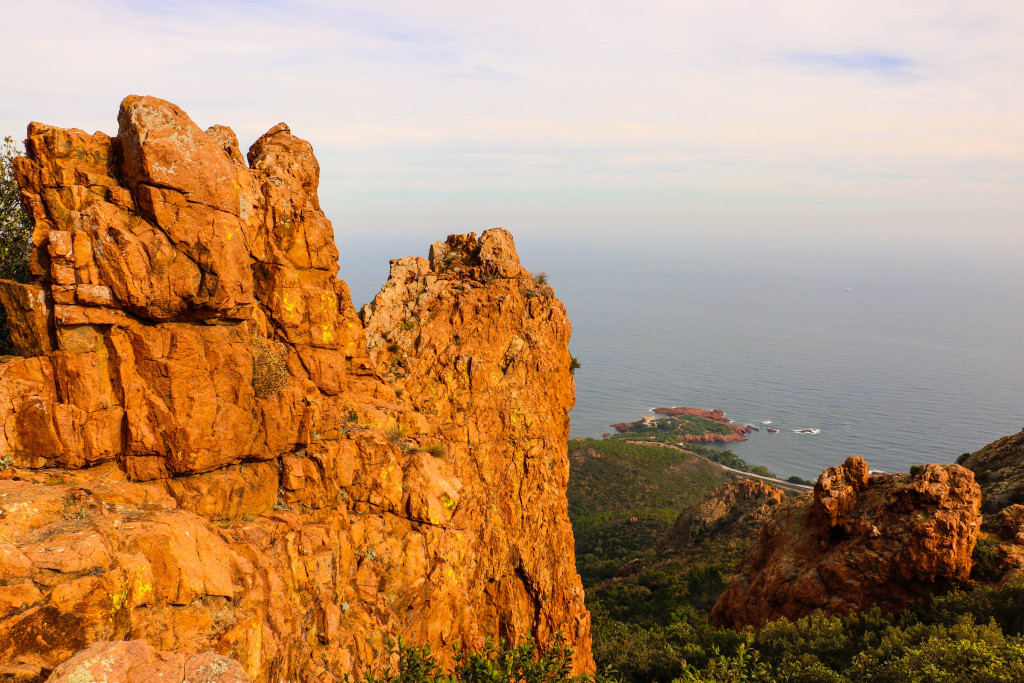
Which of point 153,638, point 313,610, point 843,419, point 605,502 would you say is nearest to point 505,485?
point 313,610

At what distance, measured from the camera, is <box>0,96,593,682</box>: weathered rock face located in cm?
932

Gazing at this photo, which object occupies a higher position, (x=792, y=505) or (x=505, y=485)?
(x=505, y=485)

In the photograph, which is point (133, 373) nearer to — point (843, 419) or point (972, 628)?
point (972, 628)

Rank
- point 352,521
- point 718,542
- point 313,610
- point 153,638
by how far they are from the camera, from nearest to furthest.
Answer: point 153,638, point 313,610, point 352,521, point 718,542

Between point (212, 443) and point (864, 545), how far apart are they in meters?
26.7

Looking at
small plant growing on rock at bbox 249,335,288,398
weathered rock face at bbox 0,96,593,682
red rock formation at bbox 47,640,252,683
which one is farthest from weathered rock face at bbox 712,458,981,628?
red rock formation at bbox 47,640,252,683

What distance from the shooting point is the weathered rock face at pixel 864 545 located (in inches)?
954

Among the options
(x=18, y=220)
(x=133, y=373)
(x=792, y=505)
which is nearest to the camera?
(x=133, y=373)

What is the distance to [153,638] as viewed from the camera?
29.8ft

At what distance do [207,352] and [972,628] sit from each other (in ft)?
86.0

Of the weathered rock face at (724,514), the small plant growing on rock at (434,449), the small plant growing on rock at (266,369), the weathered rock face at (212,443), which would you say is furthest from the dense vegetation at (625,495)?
the small plant growing on rock at (266,369)

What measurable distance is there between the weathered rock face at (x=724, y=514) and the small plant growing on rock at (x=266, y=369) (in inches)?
1765

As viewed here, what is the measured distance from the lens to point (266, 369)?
13.6 metres

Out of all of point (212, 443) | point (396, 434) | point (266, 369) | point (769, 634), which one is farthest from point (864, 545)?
point (212, 443)
